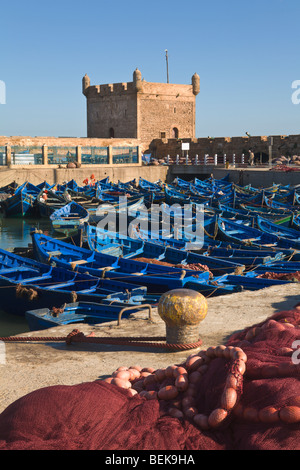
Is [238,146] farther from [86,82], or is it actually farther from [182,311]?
[182,311]

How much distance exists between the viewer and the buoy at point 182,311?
17.7ft

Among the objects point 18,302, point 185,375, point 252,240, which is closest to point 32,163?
point 252,240

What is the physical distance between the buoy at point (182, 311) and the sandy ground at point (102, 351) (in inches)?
9.5

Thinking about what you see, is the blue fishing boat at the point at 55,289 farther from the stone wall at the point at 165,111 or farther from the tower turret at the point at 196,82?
the tower turret at the point at 196,82

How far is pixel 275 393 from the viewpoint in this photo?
3.21m

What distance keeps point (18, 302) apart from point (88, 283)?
64.1 inches

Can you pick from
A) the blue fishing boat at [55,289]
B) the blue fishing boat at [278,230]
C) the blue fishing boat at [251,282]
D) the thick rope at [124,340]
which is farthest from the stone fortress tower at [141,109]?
the thick rope at [124,340]

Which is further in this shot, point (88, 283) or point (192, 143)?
point (192, 143)

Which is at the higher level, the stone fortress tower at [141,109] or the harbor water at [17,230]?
the stone fortress tower at [141,109]

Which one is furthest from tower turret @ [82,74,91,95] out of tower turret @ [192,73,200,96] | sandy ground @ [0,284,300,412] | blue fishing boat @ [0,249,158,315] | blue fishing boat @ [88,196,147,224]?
sandy ground @ [0,284,300,412]

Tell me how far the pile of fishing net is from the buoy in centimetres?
153
